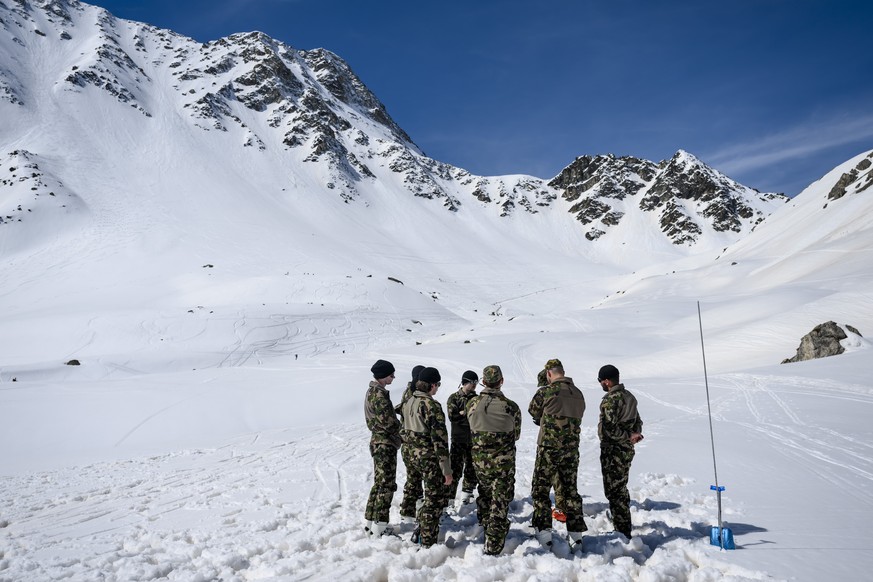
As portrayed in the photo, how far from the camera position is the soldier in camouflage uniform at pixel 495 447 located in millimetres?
5324

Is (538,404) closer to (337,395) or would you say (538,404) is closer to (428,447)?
(428,447)

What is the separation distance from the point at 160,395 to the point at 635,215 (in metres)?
126

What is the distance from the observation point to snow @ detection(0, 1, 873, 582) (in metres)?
5.44

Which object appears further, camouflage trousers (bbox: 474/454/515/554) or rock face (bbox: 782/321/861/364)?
rock face (bbox: 782/321/861/364)

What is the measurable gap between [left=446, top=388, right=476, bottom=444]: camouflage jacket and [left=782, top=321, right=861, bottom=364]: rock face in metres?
16.8

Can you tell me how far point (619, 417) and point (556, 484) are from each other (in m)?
1.09

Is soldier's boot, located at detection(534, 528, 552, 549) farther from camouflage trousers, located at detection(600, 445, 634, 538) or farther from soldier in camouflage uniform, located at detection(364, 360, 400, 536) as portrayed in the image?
soldier in camouflage uniform, located at detection(364, 360, 400, 536)

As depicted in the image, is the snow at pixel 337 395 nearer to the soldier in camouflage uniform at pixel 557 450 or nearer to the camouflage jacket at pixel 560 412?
the soldier in camouflage uniform at pixel 557 450

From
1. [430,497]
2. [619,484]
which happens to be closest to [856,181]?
[619,484]

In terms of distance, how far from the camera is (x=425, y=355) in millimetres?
25828

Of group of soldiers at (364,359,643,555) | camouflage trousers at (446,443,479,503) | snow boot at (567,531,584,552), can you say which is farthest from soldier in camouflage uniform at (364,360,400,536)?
snow boot at (567,531,584,552)

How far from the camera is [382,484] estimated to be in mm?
6141

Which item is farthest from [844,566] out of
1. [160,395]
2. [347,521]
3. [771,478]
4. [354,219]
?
[354,219]

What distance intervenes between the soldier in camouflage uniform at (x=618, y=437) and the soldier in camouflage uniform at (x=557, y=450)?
13.5 inches
